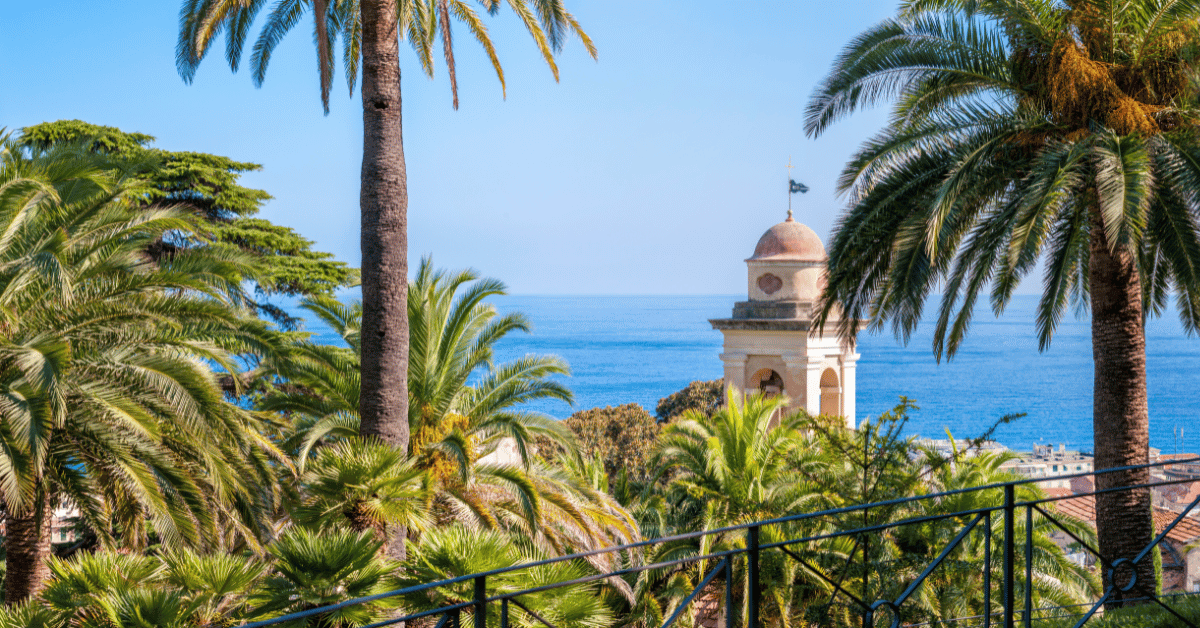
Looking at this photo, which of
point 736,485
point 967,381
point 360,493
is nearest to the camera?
point 360,493

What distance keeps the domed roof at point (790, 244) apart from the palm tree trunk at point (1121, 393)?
42.9ft

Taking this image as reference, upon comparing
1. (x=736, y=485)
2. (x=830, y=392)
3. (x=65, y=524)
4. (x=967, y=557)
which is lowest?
(x=65, y=524)

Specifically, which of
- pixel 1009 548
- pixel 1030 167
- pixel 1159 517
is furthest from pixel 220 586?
pixel 1159 517

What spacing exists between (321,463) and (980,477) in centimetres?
1051

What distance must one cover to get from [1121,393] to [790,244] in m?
13.6

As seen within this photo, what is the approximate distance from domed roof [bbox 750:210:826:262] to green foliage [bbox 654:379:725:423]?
18167mm

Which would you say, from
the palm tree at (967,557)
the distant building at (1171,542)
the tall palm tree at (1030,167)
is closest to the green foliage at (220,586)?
the tall palm tree at (1030,167)

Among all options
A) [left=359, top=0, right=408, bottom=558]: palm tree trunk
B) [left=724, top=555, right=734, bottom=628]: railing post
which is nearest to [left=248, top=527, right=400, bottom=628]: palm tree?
[left=359, top=0, right=408, bottom=558]: palm tree trunk

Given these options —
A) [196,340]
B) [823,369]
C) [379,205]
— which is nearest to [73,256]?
[196,340]

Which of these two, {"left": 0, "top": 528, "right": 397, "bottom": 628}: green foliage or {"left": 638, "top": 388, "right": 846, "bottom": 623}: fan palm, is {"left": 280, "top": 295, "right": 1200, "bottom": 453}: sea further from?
{"left": 0, "top": 528, "right": 397, "bottom": 628}: green foliage

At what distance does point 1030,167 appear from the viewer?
9766mm

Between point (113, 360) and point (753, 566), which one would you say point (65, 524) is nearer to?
point (113, 360)

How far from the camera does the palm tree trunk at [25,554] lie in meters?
9.65

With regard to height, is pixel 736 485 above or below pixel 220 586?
below
